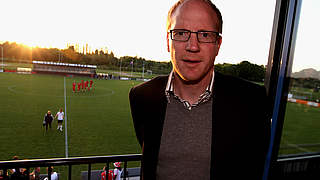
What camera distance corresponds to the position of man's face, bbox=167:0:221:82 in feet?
2.84

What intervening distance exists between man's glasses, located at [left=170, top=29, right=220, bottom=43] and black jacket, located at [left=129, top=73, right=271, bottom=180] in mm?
259

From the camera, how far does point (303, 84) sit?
1.99 m

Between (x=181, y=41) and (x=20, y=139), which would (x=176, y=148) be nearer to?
(x=181, y=41)

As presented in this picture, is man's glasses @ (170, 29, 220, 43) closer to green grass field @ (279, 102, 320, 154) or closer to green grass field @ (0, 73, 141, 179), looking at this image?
green grass field @ (279, 102, 320, 154)

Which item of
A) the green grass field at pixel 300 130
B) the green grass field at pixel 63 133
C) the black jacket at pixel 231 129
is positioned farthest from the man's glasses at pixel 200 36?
the green grass field at pixel 63 133

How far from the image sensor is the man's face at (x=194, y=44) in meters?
0.87

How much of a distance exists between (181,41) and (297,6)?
48.6 inches

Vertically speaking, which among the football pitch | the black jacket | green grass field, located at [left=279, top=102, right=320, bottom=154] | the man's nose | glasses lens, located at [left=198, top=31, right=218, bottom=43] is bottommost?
the football pitch

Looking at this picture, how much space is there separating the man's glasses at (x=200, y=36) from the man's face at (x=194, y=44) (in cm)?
1

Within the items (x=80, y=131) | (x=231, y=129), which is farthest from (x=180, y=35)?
(x=80, y=131)

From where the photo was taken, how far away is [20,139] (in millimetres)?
8828

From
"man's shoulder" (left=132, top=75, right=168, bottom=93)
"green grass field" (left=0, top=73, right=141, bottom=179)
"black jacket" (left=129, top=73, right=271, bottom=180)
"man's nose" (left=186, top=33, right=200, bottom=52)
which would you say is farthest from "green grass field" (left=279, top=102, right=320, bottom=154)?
"green grass field" (left=0, top=73, right=141, bottom=179)

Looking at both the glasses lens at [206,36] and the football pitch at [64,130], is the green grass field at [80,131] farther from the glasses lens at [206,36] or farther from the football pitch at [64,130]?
the glasses lens at [206,36]

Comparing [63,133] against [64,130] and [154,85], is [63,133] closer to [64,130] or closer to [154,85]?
[64,130]
